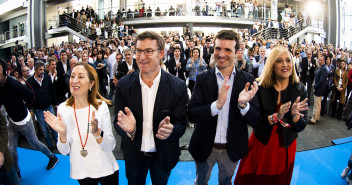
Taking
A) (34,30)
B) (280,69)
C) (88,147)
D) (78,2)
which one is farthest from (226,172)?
(78,2)

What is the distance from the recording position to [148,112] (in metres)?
1.78

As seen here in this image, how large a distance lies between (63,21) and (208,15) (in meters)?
12.5

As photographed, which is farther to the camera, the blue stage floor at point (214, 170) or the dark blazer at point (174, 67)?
the dark blazer at point (174, 67)

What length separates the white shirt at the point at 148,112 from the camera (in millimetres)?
1783

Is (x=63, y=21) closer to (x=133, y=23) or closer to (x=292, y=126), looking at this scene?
(x=133, y=23)

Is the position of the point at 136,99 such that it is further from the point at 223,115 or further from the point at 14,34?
the point at 14,34

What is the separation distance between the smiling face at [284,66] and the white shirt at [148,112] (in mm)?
1164

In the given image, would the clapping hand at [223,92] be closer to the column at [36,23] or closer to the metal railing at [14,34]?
the column at [36,23]

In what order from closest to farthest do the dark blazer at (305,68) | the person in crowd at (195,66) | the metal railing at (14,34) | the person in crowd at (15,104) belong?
the person in crowd at (15,104)
the person in crowd at (195,66)
the dark blazer at (305,68)
the metal railing at (14,34)

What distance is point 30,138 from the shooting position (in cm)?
320

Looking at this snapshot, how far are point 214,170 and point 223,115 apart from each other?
5.85 ft

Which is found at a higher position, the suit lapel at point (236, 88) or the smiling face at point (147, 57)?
the smiling face at point (147, 57)

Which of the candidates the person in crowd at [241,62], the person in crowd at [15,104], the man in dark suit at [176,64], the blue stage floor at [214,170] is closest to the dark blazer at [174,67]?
the man in dark suit at [176,64]

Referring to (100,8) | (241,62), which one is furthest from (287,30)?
(100,8)
